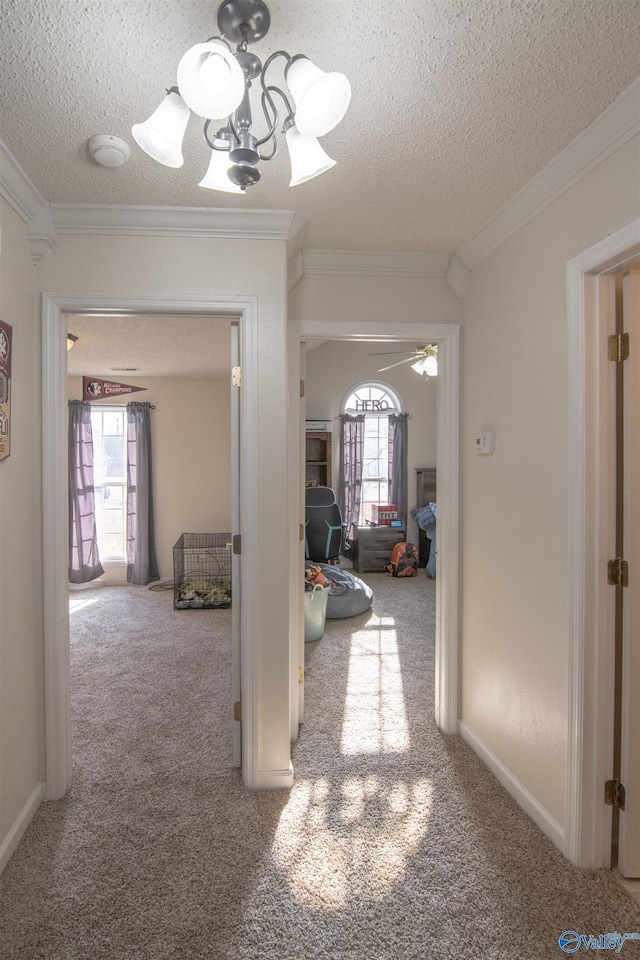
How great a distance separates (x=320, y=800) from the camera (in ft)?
7.06

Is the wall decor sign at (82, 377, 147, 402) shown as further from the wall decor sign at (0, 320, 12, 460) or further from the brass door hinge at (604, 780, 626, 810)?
the brass door hinge at (604, 780, 626, 810)

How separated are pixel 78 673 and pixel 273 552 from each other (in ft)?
6.99

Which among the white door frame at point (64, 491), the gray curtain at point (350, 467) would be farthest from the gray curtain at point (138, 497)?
the white door frame at point (64, 491)

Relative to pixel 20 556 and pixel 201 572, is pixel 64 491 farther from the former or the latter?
pixel 201 572

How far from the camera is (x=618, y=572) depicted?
1726mm

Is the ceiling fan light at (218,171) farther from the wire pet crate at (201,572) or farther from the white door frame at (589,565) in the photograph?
the wire pet crate at (201,572)

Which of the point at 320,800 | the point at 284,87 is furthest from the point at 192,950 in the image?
the point at 284,87

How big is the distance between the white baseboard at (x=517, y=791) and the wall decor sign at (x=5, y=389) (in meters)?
2.33

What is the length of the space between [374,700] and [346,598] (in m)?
1.57

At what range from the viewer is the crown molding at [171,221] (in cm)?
206

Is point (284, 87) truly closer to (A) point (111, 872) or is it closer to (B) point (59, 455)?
(B) point (59, 455)

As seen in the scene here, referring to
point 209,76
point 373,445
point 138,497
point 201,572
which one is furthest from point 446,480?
point 373,445

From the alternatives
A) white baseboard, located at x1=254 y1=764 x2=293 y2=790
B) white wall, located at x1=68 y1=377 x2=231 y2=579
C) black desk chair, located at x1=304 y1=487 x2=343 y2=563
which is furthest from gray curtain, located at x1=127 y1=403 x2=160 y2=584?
white baseboard, located at x1=254 y1=764 x2=293 y2=790

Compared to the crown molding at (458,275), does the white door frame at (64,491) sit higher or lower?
lower
